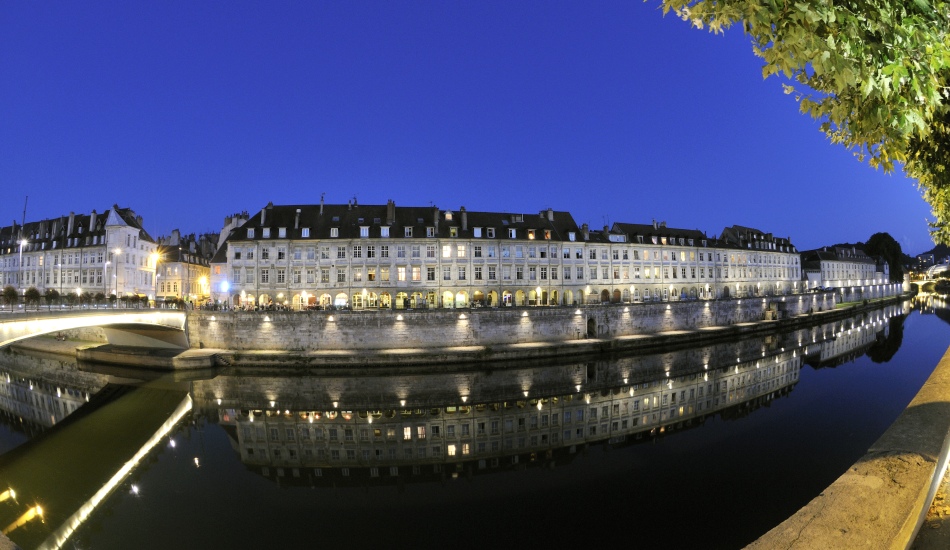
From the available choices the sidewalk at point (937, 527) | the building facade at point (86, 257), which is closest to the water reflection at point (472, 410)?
the sidewalk at point (937, 527)

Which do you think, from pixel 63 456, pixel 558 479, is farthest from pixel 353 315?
pixel 558 479

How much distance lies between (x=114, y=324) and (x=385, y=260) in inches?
759

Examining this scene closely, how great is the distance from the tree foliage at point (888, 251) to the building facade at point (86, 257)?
5037 inches

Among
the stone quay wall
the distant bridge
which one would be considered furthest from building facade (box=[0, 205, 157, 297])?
the stone quay wall

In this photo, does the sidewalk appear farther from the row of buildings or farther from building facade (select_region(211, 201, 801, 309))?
building facade (select_region(211, 201, 801, 309))

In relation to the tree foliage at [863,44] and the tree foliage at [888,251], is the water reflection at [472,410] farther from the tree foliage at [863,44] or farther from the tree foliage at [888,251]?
the tree foliage at [888,251]

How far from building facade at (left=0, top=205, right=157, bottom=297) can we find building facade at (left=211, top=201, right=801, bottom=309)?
10.1 metres

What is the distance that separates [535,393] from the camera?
75.5 feet

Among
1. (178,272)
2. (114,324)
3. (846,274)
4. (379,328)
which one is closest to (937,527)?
(379,328)

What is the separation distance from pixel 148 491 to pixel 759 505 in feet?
55.5

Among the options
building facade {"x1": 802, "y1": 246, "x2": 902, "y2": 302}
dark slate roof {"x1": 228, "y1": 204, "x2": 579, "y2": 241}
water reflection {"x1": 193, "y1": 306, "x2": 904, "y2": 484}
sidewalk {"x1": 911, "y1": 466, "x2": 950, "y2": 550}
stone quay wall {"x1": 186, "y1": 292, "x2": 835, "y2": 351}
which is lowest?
water reflection {"x1": 193, "y1": 306, "x2": 904, "y2": 484}

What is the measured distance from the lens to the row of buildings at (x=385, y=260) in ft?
130

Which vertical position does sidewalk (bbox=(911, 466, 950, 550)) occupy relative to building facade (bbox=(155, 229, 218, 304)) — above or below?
below

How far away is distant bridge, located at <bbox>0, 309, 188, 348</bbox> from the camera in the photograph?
67.9ft
